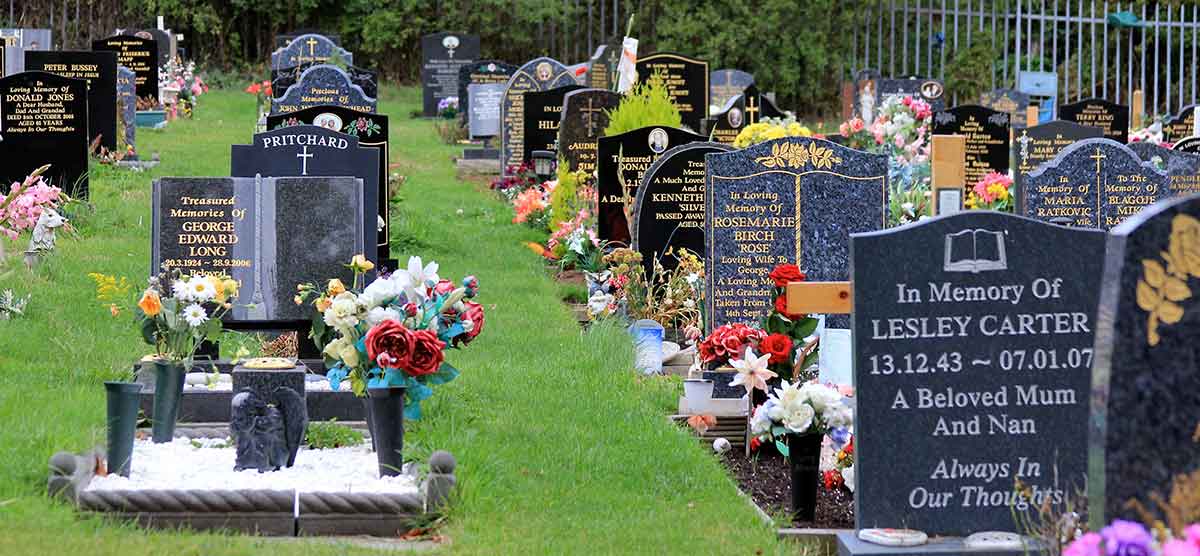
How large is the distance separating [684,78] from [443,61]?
9.51 metres

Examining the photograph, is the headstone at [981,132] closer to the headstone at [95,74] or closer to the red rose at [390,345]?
the headstone at [95,74]

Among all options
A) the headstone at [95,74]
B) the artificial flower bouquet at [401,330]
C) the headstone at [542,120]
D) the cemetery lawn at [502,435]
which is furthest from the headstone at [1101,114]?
the artificial flower bouquet at [401,330]

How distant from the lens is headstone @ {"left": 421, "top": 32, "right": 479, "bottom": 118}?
28734mm

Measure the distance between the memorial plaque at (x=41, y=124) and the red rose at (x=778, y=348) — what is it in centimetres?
868

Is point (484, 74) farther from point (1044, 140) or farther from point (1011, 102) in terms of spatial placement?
point (1044, 140)

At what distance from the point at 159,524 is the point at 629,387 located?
3372 millimetres

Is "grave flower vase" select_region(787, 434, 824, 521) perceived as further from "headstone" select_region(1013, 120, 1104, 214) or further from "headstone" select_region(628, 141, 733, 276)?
"headstone" select_region(1013, 120, 1104, 214)

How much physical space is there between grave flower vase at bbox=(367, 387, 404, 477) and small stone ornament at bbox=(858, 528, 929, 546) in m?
1.92

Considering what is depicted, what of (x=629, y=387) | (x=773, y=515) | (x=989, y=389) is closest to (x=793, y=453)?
(x=773, y=515)

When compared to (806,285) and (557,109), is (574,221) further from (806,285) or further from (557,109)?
(806,285)

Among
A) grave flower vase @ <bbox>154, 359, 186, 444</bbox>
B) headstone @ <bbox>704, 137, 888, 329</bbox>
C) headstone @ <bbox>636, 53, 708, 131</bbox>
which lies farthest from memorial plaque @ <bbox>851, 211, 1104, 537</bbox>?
headstone @ <bbox>636, 53, 708, 131</bbox>

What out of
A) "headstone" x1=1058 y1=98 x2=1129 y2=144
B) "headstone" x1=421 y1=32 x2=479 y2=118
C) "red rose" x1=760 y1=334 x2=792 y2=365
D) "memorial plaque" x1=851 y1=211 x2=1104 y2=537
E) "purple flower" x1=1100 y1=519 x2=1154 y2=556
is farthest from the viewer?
"headstone" x1=421 y1=32 x2=479 y2=118

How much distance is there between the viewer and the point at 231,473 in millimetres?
6738

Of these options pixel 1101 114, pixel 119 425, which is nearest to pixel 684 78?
pixel 1101 114
